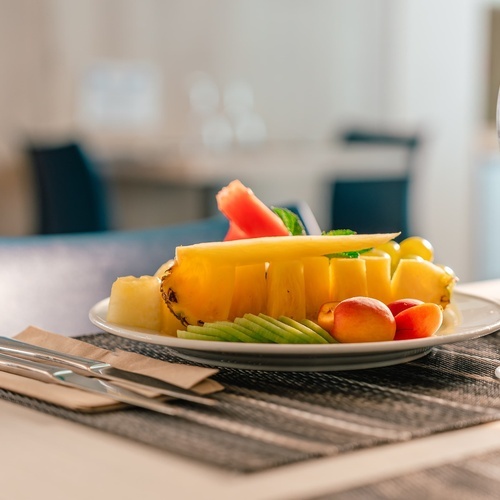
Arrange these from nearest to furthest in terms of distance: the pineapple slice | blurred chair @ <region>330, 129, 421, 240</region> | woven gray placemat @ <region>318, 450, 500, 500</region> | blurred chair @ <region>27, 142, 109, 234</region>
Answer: woven gray placemat @ <region>318, 450, 500, 500</region> < the pineapple slice < blurred chair @ <region>27, 142, 109, 234</region> < blurred chair @ <region>330, 129, 421, 240</region>

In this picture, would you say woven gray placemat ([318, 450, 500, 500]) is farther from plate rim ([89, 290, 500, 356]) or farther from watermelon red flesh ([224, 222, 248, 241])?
watermelon red flesh ([224, 222, 248, 241])

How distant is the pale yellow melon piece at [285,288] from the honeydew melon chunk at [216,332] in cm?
5

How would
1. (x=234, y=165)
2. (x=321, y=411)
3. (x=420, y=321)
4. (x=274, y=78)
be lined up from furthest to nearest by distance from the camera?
(x=274, y=78)
(x=234, y=165)
(x=420, y=321)
(x=321, y=411)

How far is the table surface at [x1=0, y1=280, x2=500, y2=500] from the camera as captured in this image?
46cm

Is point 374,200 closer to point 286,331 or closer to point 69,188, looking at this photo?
point 69,188

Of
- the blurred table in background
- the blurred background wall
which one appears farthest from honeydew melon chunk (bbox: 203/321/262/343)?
the blurred background wall

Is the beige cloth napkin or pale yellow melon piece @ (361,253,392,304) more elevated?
pale yellow melon piece @ (361,253,392,304)

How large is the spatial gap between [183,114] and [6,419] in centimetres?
415

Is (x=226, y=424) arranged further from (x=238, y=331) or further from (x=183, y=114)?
(x=183, y=114)

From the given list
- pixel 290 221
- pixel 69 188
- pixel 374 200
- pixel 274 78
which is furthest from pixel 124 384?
pixel 274 78

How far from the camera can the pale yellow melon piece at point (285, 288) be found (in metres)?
0.71

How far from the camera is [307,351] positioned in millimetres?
635

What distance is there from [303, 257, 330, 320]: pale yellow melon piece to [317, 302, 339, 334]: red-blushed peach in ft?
0.06

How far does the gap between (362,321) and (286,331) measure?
0.17ft
